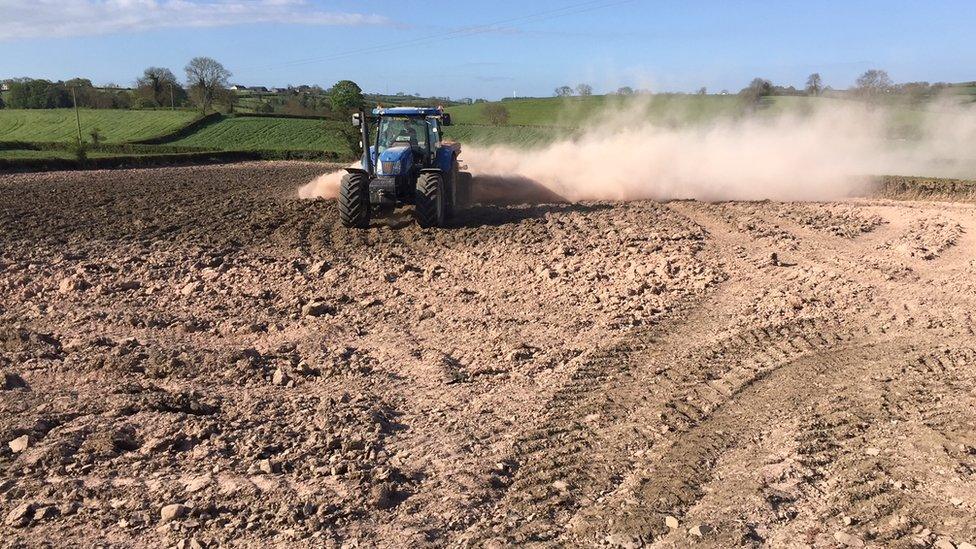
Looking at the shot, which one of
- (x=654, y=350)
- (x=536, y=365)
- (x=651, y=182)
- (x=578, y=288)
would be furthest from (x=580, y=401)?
(x=651, y=182)

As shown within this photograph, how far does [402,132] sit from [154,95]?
72.8 meters

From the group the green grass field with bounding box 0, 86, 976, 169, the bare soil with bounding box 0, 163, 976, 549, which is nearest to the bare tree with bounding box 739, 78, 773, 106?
the green grass field with bounding box 0, 86, 976, 169

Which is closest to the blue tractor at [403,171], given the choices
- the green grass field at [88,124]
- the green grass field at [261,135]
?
the green grass field at [261,135]

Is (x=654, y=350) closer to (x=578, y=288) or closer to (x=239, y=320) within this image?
(x=578, y=288)

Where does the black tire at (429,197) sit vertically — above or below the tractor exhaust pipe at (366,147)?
below

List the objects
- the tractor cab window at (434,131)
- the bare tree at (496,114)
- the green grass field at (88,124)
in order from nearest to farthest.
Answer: the tractor cab window at (434,131) < the bare tree at (496,114) < the green grass field at (88,124)

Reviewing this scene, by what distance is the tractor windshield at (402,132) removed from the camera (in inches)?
639

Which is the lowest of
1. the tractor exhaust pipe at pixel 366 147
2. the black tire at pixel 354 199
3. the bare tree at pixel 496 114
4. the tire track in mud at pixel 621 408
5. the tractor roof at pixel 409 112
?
the tire track in mud at pixel 621 408

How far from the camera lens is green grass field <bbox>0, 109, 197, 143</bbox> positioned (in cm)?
6149

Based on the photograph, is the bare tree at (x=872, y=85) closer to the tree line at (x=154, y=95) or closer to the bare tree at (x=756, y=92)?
the bare tree at (x=756, y=92)

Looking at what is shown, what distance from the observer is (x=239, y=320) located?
9.64m

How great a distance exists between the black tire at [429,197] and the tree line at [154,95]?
184 ft

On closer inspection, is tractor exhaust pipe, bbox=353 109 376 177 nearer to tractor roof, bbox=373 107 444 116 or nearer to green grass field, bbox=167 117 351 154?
tractor roof, bbox=373 107 444 116

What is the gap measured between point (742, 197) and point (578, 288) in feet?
39.3
